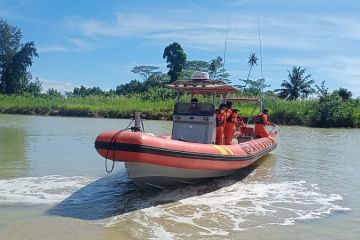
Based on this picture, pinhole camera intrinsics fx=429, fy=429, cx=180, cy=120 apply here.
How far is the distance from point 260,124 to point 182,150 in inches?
217

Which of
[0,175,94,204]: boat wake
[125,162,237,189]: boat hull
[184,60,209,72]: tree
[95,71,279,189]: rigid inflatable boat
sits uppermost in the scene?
[184,60,209,72]: tree

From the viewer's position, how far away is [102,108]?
108ft

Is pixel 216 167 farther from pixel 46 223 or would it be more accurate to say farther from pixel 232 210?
pixel 46 223

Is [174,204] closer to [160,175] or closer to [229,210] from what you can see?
[160,175]

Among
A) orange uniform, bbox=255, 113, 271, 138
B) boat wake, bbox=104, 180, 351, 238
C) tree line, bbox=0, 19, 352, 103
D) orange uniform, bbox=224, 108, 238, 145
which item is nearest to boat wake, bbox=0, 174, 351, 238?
boat wake, bbox=104, 180, 351, 238

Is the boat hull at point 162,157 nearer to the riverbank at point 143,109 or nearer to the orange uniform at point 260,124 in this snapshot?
the orange uniform at point 260,124

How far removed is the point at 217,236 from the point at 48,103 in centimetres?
3293

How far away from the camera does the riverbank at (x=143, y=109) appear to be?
26.1 m

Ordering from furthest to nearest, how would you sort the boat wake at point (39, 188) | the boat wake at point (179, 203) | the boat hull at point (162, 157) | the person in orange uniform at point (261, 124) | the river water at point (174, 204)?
the person in orange uniform at point (261, 124) → the boat wake at point (39, 188) → the boat hull at point (162, 157) → the boat wake at point (179, 203) → the river water at point (174, 204)

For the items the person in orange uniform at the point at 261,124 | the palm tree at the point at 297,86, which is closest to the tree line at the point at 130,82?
the palm tree at the point at 297,86

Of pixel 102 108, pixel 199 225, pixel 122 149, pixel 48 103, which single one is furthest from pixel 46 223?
pixel 48 103

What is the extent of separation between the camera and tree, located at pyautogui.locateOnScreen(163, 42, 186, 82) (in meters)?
48.9

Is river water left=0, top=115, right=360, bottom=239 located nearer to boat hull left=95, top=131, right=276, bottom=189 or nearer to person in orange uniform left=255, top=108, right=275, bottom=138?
boat hull left=95, top=131, right=276, bottom=189

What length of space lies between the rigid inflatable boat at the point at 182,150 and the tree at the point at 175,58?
132ft
